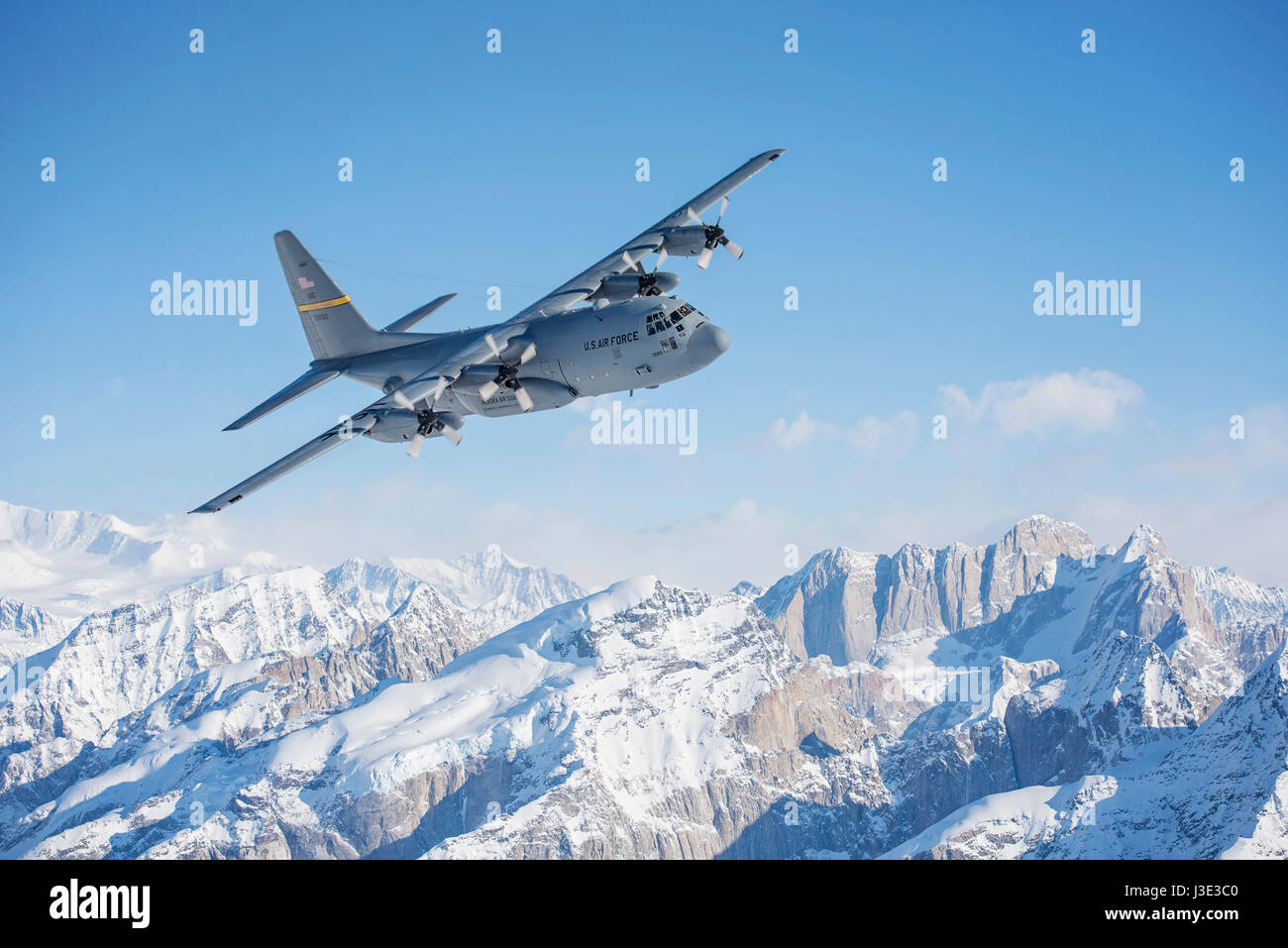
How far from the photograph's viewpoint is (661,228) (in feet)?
288

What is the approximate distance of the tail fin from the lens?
90.5 m

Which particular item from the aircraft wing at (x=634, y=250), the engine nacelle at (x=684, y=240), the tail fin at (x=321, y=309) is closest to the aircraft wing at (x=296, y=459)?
the aircraft wing at (x=634, y=250)

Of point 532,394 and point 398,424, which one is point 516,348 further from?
point 398,424

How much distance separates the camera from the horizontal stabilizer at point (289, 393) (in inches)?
2899

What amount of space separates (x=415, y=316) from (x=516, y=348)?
71.8 ft

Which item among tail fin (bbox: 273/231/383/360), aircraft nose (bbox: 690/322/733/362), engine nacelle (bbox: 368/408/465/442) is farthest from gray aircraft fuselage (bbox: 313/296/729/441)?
tail fin (bbox: 273/231/383/360)

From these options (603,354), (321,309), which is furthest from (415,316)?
(603,354)

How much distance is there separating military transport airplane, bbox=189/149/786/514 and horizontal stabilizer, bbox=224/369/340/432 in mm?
103

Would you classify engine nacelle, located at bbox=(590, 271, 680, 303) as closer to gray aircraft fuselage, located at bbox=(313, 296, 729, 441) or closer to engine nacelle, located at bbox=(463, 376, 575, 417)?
gray aircraft fuselage, located at bbox=(313, 296, 729, 441)
